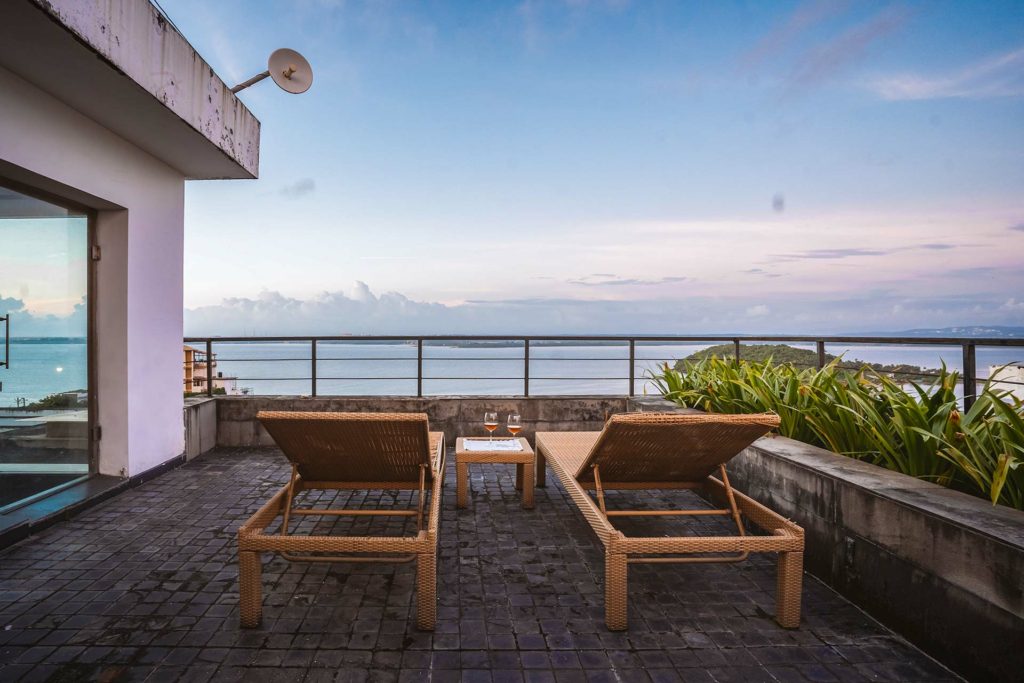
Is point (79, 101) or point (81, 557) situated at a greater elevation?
point (79, 101)

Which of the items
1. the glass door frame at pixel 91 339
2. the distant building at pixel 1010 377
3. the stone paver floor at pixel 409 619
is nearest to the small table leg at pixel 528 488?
the stone paver floor at pixel 409 619

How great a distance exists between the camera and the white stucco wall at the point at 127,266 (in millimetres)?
3381

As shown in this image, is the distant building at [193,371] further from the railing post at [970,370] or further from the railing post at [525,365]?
the railing post at [970,370]

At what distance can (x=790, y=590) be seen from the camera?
2127mm

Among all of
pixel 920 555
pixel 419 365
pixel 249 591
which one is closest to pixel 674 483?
pixel 920 555

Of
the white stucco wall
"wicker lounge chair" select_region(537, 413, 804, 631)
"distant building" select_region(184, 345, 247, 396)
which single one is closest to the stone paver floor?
"wicker lounge chair" select_region(537, 413, 804, 631)

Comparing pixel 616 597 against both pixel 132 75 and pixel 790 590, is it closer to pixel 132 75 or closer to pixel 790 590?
pixel 790 590

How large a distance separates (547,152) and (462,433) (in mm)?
8263

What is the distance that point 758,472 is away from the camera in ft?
10.8

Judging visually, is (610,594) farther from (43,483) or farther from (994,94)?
(994,94)

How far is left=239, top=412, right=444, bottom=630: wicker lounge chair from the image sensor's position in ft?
7.00

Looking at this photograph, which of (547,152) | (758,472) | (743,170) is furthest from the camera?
(547,152)

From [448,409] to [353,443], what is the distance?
363cm

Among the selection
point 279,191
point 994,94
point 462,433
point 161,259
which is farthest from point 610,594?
point 279,191
